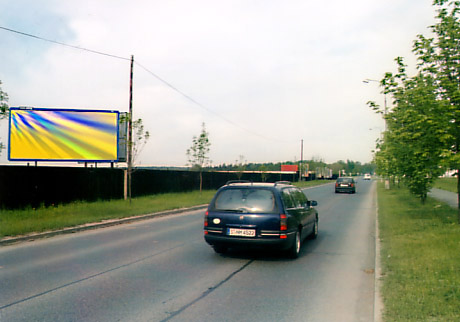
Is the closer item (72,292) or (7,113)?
(72,292)

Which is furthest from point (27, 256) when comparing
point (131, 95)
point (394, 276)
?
point (131, 95)

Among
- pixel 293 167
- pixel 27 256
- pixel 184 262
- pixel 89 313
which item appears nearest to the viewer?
pixel 89 313

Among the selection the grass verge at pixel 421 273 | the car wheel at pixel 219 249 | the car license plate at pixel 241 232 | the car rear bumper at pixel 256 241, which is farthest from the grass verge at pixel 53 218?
the grass verge at pixel 421 273

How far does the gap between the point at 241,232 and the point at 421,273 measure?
3.12m

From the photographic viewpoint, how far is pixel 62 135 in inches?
854

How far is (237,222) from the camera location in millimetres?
7656

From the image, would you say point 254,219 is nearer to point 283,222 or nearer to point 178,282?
point 283,222

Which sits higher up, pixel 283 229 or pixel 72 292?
pixel 283 229

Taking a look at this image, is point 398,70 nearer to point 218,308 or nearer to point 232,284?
point 232,284

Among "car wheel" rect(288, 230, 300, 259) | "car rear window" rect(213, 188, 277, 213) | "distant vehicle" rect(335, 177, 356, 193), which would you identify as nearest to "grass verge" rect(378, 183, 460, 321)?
"car wheel" rect(288, 230, 300, 259)

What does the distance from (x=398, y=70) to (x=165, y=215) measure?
10349mm

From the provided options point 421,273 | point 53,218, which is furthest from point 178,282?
point 53,218

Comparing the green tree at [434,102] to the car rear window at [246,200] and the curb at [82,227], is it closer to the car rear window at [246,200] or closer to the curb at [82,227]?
the car rear window at [246,200]

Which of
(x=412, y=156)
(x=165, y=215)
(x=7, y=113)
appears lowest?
(x=165, y=215)
